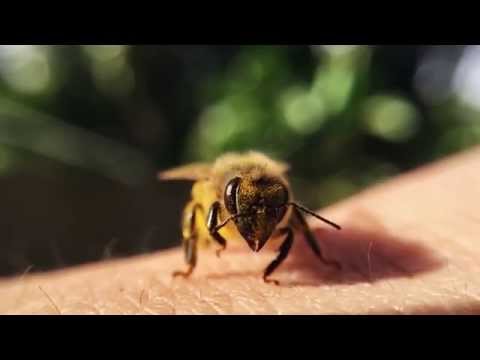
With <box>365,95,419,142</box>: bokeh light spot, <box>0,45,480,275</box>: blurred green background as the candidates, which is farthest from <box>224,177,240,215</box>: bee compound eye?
<box>365,95,419,142</box>: bokeh light spot

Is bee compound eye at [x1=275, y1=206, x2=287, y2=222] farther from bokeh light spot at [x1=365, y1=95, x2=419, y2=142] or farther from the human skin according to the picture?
bokeh light spot at [x1=365, y1=95, x2=419, y2=142]

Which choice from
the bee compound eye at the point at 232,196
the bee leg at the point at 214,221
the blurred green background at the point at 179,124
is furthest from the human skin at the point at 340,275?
the blurred green background at the point at 179,124

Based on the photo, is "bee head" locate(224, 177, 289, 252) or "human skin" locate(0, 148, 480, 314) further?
"bee head" locate(224, 177, 289, 252)

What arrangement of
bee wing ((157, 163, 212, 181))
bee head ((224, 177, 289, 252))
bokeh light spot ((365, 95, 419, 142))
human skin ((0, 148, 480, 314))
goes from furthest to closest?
bokeh light spot ((365, 95, 419, 142))
bee wing ((157, 163, 212, 181))
bee head ((224, 177, 289, 252))
human skin ((0, 148, 480, 314))

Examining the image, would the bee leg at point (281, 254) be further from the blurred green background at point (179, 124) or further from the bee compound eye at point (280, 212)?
the blurred green background at point (179, 124)

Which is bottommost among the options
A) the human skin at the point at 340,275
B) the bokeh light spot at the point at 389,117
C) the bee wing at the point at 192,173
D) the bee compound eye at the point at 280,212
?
the human skin at the point at 340,275
